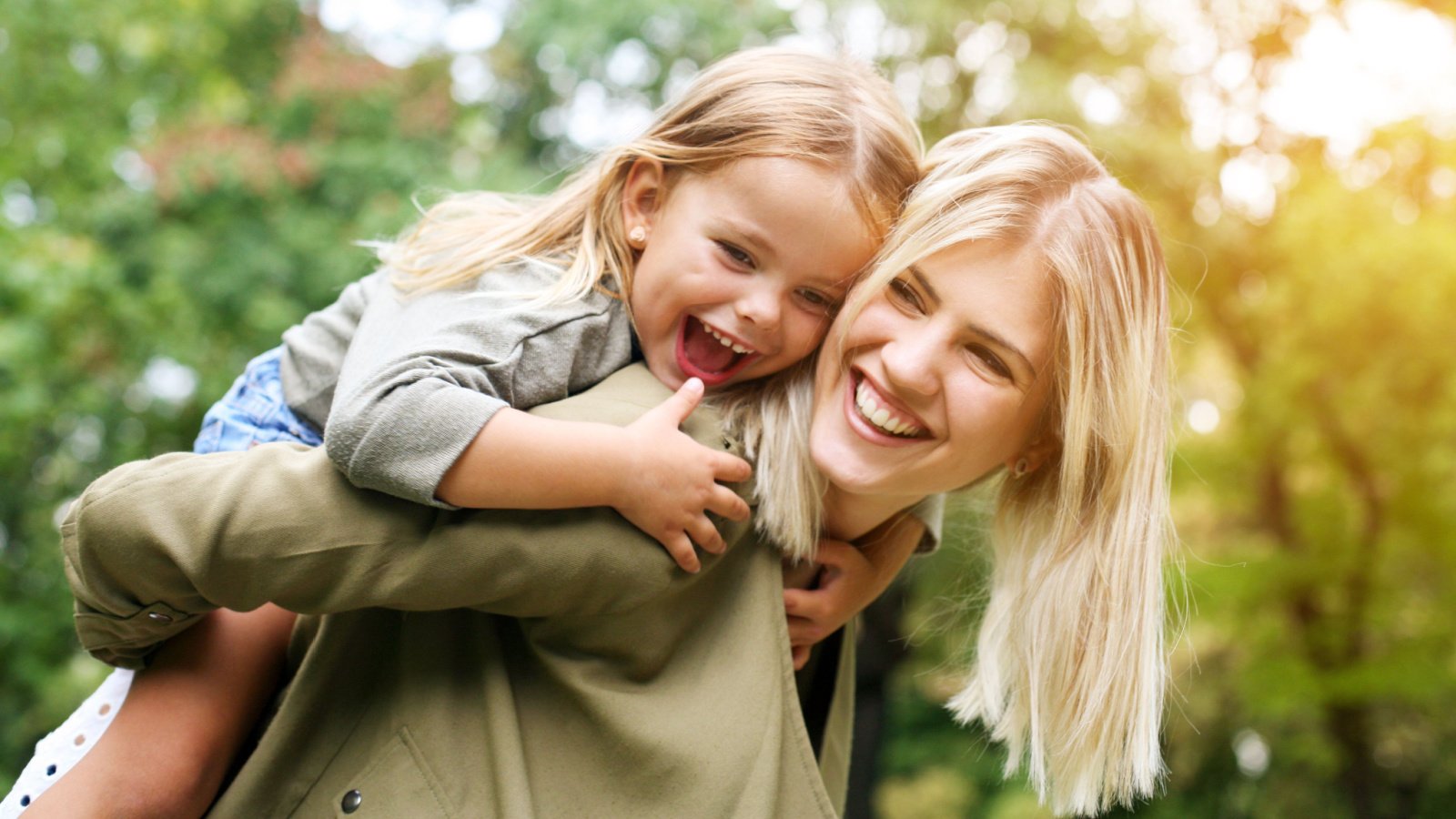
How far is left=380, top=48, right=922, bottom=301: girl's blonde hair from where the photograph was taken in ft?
6.47

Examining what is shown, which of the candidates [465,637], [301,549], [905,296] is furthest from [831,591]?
[301,549]

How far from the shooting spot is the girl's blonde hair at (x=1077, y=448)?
1846 mm

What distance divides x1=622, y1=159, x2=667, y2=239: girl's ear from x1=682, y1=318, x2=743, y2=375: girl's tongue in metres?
0.21

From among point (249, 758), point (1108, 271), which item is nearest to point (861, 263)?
point (1108, 271)

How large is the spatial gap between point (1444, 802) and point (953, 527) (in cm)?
1094

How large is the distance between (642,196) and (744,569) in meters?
0.71

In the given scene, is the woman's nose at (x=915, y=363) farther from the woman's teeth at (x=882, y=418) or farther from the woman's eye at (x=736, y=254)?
the woman's eye at (x=736, y=254)

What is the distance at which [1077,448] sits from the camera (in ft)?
6.18

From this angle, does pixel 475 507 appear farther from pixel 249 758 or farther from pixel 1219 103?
pixel 1219 103

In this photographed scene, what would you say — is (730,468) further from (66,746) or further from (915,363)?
(66,746)

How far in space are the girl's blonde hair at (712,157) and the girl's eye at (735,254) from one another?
0.14m

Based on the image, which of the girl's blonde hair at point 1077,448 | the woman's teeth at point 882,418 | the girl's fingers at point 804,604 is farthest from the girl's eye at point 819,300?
the girl's fingers at point 804,604

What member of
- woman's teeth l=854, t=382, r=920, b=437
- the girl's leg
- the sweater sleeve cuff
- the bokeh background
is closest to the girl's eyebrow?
woman's teeth l=854, t=382, r=920, b=437

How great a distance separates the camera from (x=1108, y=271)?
1.88 m
